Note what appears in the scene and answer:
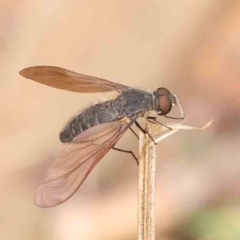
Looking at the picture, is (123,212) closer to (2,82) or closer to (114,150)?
(114,150)

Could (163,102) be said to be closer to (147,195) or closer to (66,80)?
(66,80)

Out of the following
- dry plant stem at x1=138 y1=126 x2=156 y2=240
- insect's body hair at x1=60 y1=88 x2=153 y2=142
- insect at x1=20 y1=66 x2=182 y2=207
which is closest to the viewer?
dry plant stem at x1=138 y1=126 x2=156 y2=240

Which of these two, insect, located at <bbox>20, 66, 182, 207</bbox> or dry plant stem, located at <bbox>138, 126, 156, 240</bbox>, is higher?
insect, located at <bbox>20, 66, 182, 207</bbox>

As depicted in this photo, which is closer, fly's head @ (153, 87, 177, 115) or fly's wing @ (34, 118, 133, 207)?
fly's wing @ (34, 118, 133, 207)

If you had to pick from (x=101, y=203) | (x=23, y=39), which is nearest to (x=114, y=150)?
(x=101, y=203)

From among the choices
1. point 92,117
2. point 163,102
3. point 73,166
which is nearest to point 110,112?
point 92,117

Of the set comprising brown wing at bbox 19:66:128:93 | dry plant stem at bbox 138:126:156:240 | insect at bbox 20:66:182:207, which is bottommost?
dry plant stem at bbox 138:126:156:240

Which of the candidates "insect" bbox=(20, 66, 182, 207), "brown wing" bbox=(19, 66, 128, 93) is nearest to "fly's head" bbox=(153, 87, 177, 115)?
"insect" bbox=(20, 66, 182, 207)

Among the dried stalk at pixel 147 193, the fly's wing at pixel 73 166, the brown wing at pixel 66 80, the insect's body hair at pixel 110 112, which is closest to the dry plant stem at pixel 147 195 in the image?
the dried stalk at pixel 147 193

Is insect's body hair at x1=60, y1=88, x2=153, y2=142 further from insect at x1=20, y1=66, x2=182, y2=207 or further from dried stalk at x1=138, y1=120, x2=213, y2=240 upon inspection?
dried stalk at x1=138, y1=120, x2=213, y2=240
